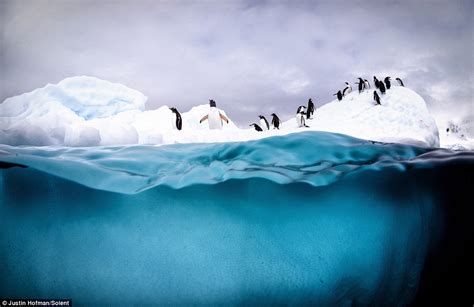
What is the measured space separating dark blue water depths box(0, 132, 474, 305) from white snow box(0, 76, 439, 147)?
1.02 meters

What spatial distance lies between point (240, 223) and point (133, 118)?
842 cm

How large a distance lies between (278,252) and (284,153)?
4.98 feet

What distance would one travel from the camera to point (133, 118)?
12141 mm

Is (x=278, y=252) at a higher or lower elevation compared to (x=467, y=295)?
higher

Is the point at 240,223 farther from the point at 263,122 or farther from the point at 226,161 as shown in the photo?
the point at 263,122

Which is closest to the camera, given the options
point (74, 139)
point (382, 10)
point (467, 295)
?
point (467, 295)

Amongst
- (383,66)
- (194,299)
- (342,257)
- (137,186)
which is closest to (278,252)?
(342,257)

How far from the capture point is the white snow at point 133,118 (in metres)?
6.24

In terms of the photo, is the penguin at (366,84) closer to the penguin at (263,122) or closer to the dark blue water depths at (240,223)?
the penguin at (263,122)

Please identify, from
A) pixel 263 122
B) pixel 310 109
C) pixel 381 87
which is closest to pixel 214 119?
pixel 263 122

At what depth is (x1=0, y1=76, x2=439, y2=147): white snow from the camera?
246 inches

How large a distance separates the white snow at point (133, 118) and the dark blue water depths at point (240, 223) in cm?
102

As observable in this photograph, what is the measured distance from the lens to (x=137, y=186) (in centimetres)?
473

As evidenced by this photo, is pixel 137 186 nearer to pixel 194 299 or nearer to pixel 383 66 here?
pixel 194 299
